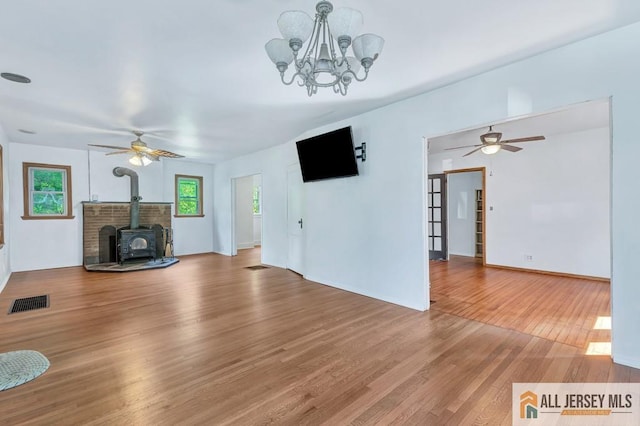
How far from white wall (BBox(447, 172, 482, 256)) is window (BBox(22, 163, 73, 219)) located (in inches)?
353

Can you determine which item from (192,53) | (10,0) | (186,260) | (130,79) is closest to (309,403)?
(192,53)

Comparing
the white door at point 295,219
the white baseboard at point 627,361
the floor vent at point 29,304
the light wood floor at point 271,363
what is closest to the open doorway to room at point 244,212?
the white door at point 295,219

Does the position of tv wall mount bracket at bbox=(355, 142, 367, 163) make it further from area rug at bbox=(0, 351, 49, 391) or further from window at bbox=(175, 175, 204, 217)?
window at bbox=(175, 175, 204, 217)

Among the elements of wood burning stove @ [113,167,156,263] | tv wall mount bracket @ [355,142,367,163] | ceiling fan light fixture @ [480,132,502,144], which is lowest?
wood burning stove @ [113,167,156,263]

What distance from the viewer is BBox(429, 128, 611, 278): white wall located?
5231 mm

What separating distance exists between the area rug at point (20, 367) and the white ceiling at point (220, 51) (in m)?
2.61

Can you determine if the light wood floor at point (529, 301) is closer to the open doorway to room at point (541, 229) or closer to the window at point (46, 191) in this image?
the open doorway to room at point (541, 229)

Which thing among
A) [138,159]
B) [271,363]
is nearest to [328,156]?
[271,363]

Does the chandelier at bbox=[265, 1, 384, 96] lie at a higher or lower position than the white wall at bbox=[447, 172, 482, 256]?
higher

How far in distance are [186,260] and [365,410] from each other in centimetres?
680

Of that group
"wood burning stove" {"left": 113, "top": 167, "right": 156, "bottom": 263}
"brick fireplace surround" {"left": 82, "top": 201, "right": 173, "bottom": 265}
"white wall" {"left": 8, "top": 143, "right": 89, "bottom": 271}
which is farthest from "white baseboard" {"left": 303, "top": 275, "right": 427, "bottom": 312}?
"white wall" {"left": 8, "top": 143, "right": 89, "bottom": 271}

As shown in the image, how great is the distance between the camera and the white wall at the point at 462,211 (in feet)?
25.2

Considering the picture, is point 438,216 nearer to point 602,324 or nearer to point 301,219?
point 301,219

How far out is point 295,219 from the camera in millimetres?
6117
